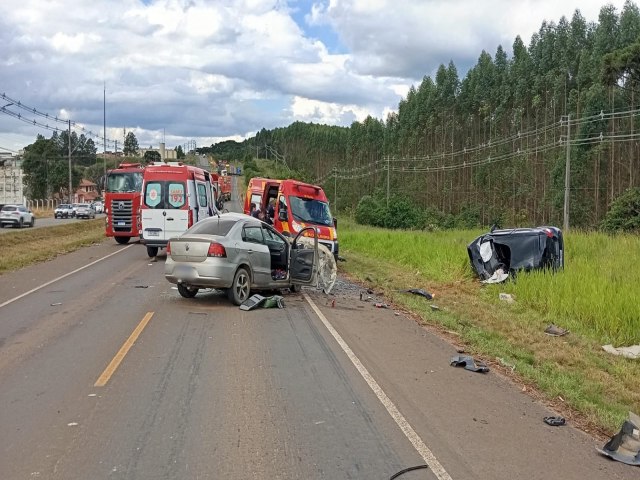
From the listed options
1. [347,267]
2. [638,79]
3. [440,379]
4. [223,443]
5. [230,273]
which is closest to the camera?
[223,443]

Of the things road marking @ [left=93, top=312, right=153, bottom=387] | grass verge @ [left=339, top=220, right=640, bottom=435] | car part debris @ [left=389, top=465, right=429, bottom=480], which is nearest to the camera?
car part debris @ [left=389, top=465, right=429, bottom=480]

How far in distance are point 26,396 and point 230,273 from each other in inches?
231

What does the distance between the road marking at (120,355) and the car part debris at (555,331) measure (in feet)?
22.5

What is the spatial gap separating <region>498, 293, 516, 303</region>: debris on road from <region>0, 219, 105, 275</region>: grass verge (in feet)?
46.2

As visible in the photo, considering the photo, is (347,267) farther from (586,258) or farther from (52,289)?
(52,289)

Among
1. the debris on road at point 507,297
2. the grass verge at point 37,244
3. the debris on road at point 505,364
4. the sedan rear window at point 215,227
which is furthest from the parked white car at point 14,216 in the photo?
the debris on road at point 505,364

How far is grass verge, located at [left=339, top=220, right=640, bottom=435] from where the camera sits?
7.32 metres

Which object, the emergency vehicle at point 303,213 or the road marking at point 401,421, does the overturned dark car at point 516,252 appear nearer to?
the emergency vehicle at point 303,213

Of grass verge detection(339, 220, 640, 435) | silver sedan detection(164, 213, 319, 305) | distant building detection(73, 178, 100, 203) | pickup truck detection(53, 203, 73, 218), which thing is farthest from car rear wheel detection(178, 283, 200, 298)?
distant building detection(73, 178, 100, 203)

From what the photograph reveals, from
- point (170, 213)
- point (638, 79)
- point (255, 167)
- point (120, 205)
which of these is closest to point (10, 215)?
point (120, 205)

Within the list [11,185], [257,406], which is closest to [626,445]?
[257,406]

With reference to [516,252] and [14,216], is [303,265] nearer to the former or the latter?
[516,252]

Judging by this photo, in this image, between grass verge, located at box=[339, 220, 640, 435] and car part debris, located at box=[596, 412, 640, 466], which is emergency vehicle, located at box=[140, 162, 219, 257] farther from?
car part debris, located at box=[596, 412, 640, 466]

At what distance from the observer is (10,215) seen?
4394 centimetres
